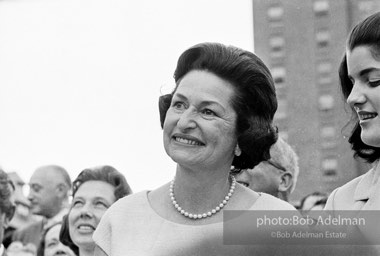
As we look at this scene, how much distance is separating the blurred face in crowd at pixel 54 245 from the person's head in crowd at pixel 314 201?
1.13 metres

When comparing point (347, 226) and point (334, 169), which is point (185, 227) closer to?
point (347, 226)

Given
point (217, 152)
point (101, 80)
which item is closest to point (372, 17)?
point (217, 152)

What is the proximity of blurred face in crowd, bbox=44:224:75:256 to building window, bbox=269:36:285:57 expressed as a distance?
1.35 meters

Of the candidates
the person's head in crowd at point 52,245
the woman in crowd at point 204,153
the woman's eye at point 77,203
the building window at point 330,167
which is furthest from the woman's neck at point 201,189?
the person's head in crowd at point 52,245

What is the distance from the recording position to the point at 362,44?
72.2 inches

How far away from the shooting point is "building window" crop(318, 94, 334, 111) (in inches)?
107

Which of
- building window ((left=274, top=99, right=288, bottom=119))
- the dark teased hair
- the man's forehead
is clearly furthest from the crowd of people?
the man's forehead

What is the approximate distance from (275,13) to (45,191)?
4.71 feet

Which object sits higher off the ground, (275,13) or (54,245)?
(275,13)

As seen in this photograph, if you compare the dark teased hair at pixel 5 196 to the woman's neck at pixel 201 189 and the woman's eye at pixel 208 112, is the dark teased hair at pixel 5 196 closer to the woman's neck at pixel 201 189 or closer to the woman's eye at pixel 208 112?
the woman's neck at pixel 201 189

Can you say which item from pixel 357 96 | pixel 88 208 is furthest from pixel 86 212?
pixel 357 96

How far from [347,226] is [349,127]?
350 millimetres

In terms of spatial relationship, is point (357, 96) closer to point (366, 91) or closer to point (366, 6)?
point (366, 91)

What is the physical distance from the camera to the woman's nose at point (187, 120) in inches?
76.4
